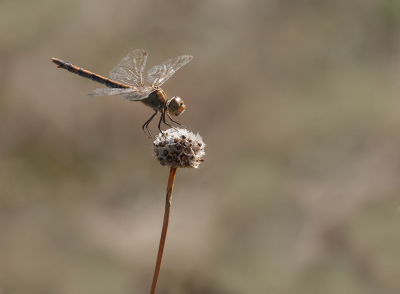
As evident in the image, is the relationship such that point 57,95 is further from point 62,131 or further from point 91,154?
point 91,154

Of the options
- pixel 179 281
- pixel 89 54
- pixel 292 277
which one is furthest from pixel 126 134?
pixel 292 277

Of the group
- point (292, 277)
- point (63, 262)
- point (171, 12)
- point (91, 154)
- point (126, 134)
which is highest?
point (171, 12)

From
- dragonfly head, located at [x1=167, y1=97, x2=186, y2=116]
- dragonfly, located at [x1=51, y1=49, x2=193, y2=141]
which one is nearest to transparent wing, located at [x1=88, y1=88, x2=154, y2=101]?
dragonfly, located at [x1=51, y1=49, x2=193, y2=141]

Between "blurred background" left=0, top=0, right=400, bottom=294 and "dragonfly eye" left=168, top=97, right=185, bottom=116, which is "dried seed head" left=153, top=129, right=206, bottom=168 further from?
"blurred background" left=0, top=0, right=400, bottom=294

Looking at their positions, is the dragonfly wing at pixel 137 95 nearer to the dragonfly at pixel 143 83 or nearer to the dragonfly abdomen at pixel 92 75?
the dragonfly at pixel 143 83

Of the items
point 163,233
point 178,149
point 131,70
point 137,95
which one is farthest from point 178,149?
point 131,70

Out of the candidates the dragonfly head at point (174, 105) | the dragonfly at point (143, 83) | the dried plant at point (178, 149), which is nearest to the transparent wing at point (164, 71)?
the dragonfly at point (143, 83)
